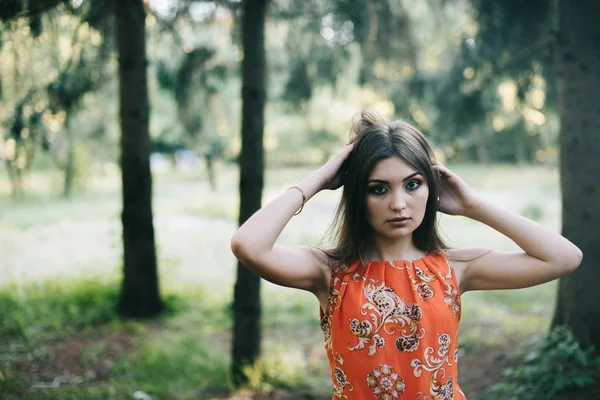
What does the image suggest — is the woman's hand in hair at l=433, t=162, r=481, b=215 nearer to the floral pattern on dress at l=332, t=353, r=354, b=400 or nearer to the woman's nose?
the woman's nose

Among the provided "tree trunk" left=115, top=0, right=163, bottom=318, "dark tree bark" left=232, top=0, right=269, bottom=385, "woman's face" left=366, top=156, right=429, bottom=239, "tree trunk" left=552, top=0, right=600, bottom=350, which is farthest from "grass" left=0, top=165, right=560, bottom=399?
→ "tree trunk" left=552, top=0, right=600, bottom=350

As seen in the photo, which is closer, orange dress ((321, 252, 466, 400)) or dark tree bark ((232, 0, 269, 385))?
orange dress ((321, 252, 466, 400))

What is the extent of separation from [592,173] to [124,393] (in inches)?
159

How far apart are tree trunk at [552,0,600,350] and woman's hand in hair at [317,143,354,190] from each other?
246 cm

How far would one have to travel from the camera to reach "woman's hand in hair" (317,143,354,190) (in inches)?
74.5

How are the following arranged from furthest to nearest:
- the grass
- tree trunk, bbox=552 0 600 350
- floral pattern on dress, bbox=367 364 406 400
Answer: the grass
tree trunk, bbox=552 0 600 350
floral pattern on dress, bbox=367 364 406 400

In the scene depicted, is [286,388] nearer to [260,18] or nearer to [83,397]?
[83,397]

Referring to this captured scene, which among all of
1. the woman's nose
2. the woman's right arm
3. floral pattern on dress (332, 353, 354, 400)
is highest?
the woman's nose

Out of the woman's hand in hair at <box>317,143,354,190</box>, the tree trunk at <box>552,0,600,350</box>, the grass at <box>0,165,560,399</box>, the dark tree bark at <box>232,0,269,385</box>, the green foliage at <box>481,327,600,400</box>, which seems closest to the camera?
the woman's hand in hair at <box>317,143,354,190</box>

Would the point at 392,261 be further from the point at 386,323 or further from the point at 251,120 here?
the point at 251,120

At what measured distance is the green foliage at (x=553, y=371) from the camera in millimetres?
3354

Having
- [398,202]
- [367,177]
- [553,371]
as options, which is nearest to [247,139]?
[367,177]

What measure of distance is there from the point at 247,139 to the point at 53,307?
356 centimetres

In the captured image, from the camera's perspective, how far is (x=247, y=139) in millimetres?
4320
